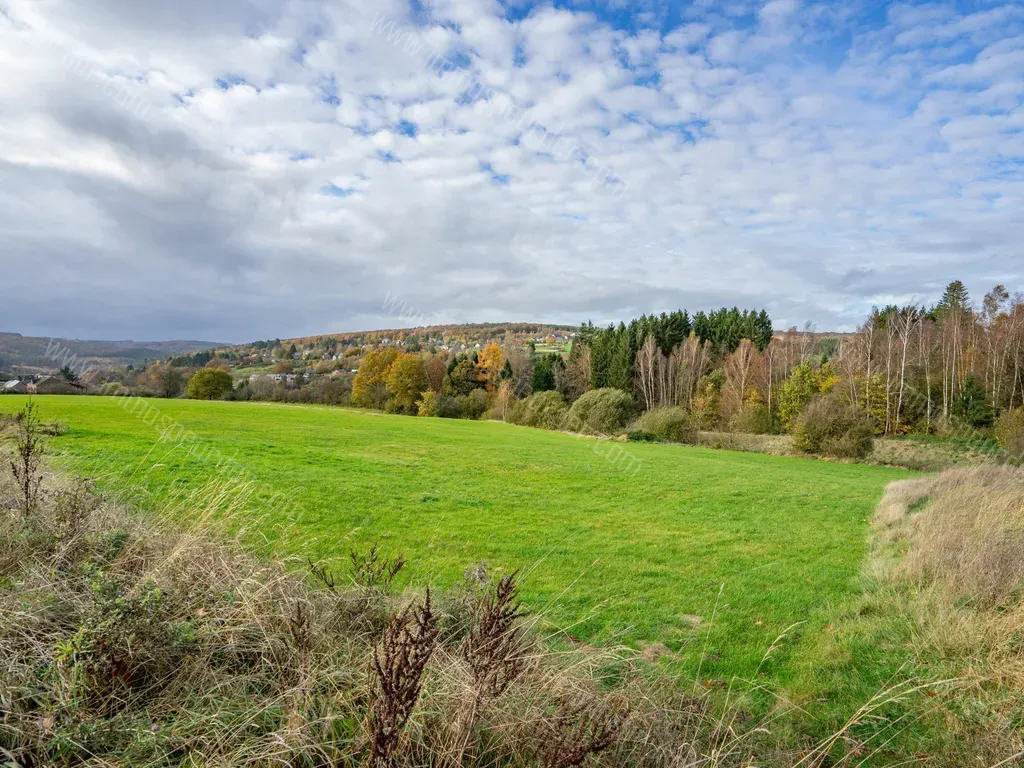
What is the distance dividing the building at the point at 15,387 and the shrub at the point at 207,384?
2157 cm

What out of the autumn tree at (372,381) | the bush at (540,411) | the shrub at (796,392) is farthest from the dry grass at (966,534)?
the autumn tree at (372,381)

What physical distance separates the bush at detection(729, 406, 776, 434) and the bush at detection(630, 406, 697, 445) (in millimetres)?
7334

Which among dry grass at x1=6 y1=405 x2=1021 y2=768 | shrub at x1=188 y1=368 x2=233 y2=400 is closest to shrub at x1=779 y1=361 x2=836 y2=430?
dry grass at x1=6 y1=405 x2=1021 y2=768

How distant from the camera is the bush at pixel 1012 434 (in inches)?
1056

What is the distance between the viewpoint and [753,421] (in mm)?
42094

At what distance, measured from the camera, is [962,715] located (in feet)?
12.6

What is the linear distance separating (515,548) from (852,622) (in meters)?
4.56

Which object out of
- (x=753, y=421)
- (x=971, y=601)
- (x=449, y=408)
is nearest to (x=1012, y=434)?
(x=753, y=421)

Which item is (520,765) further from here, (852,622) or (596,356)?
(596,356)

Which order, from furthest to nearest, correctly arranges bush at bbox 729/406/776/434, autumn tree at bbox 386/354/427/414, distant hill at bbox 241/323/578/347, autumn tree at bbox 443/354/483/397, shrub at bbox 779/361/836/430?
distant hill at bbox 241/323/578/347 → autumn tree at bbox 443/354/483/397 → autumn tree at bbox 386/354/427/414 → shrub at bbox 779/361/836/430 → bush at bbox 729/406/776/434

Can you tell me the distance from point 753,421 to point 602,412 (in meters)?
13.5

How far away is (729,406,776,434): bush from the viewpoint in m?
42.1

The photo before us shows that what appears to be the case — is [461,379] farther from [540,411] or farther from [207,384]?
[207,384]

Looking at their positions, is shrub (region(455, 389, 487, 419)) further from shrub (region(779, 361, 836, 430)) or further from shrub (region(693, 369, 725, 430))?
shrub (region(779, 361, 836, 430))
